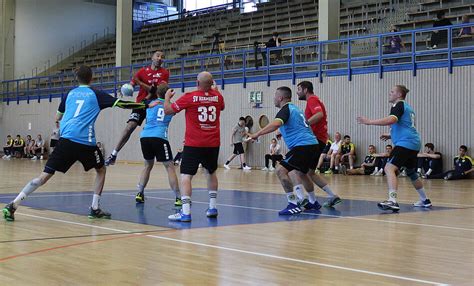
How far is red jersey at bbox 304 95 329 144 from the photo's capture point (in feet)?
31.7

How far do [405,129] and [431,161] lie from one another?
940 cm

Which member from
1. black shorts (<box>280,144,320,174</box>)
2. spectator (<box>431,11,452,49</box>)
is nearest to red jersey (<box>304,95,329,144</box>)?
black shorts (<box>280,144,320,174</box>)

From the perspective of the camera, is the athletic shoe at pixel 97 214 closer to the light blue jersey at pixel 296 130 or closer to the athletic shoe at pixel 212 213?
the athletic shoe at pixel 212 213

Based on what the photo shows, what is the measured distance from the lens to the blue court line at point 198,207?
27.1 feet

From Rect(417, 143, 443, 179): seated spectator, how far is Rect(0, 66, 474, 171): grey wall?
0.33 m

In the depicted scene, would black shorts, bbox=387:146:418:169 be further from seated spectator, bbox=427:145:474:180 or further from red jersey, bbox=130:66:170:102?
seated spectator, bbox=427:145:474:180

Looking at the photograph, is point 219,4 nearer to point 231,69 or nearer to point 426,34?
point 231,69

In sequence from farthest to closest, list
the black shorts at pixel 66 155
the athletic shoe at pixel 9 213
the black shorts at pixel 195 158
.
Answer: the black shorts at pixel 195 158 → the black shorts at pixel 66 155 → the athletic shoe at pixel 9 213

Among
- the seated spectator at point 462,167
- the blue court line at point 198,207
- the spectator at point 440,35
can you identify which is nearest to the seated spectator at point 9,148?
the spectator at point 440,35

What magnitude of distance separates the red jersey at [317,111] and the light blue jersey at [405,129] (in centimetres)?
101

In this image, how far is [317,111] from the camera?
9641 mm

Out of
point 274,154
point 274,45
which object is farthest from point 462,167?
point 274,45

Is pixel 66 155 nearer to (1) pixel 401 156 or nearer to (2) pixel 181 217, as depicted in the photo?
(2) pixel 181 217

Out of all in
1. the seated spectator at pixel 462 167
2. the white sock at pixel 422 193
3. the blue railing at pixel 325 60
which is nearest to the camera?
the white sock at pixel 422 193
